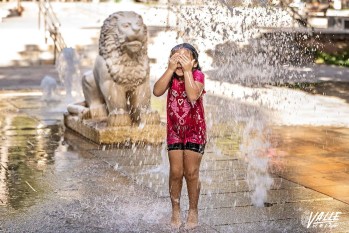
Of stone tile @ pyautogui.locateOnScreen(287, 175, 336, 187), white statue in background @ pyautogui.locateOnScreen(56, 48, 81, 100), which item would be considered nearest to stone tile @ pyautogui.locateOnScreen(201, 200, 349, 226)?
stone tile @ pyautogui.locateOnScreen(287, 175, 336, 187)

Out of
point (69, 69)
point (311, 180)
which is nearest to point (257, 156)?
point (311, 180)

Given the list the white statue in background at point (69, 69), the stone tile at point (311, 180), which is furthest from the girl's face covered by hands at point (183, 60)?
the white statue in background at point (69, 69)

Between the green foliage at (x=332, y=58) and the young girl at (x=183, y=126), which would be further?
the green foliage at (x=332, y=58)

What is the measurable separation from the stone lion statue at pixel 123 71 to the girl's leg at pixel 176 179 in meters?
3.45

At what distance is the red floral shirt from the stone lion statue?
3.30 meters

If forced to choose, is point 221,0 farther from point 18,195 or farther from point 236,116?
point 18,195

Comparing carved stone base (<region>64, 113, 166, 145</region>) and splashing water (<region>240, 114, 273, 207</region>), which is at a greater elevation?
carved stone base (<region>64, 113, 166, 145</region>)

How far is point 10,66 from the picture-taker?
2230 cm

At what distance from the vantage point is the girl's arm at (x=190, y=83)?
203 inches

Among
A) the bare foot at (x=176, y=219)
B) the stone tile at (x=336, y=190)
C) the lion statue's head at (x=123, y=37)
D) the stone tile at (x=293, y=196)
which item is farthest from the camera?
the lion statue's head at (x=123, y=37)

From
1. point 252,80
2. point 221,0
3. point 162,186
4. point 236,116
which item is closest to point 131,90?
point 162,186

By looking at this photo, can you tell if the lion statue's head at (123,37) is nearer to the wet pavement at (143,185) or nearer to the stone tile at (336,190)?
Answer: the wet pavement at (143,185)

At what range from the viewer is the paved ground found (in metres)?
5.61
